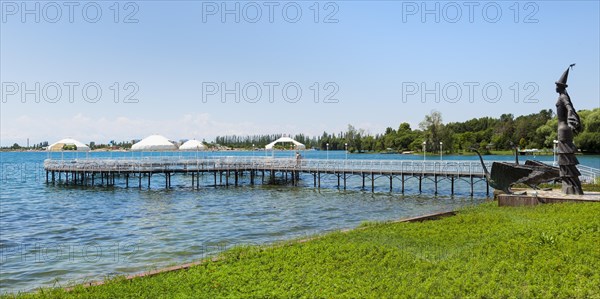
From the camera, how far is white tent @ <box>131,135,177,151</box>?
47000 mm

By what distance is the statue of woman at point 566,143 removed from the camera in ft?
78.3

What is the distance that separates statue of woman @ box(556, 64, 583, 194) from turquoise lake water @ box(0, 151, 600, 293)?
8.48 m

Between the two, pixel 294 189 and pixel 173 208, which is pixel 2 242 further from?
pixel 294 189

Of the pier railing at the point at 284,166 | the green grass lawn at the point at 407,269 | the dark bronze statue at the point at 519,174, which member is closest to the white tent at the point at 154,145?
the pier railing at the point at 284,166

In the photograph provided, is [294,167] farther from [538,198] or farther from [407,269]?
[407,269]

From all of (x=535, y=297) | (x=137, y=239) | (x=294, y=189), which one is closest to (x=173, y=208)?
(x=137, y=239)

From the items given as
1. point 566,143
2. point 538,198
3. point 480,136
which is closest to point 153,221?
point 538,198

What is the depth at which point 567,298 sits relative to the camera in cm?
884

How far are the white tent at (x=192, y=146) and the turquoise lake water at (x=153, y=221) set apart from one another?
7059mm

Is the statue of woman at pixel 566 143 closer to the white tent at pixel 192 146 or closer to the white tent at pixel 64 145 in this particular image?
the white tent at pixel 192 146

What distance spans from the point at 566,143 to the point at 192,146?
39.6 metres

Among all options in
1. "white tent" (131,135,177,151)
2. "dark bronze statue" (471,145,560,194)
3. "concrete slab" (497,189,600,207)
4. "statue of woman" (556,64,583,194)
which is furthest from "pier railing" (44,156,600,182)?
"concrete slab" (497,189,600,207)

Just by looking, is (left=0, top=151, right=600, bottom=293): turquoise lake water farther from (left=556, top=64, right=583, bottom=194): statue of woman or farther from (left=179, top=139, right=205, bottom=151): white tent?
(left=556, top=64, right=583, bottom=194): statue of woman

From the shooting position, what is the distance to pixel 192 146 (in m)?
53.3
